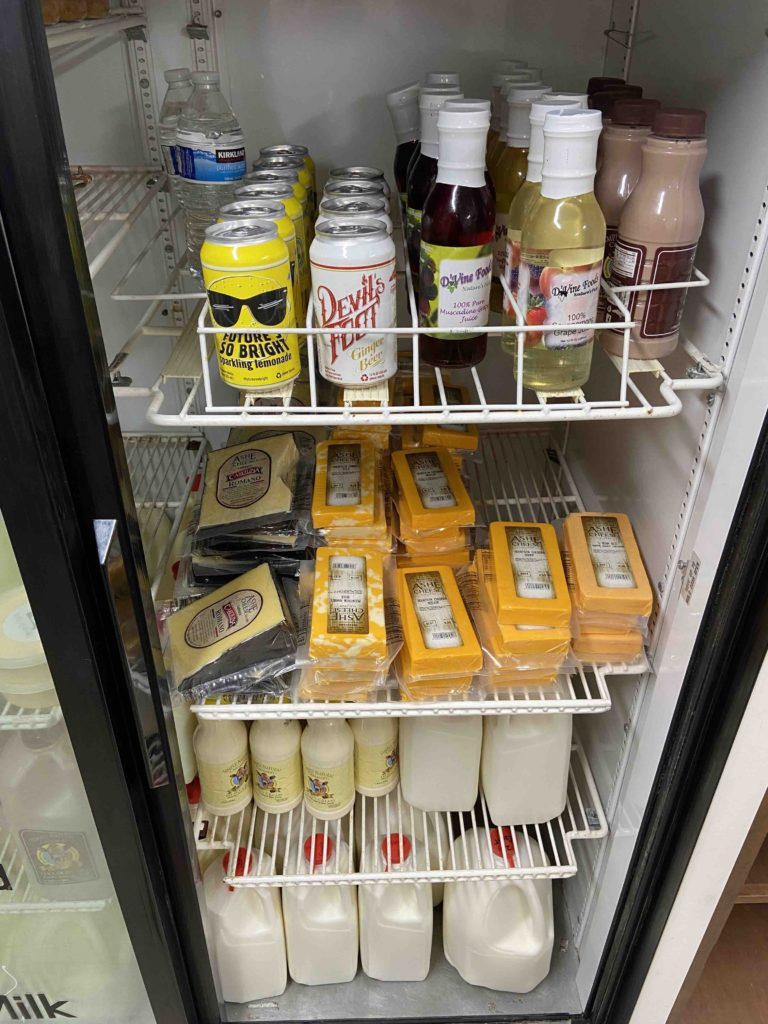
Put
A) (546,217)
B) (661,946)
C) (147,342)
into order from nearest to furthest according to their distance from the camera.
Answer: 1. (546,217)
2. (661,946)
3. (147,342)

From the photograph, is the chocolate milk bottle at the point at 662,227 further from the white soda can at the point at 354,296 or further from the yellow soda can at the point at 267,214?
the yellow soda can at the point at 267,214

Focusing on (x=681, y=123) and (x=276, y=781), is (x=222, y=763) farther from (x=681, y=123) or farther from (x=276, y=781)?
(x=681, y=123)

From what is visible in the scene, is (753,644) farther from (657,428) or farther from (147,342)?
(147,342)

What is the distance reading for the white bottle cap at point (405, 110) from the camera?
3.69 feet

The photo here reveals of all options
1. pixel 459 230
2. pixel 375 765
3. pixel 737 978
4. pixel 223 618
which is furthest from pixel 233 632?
pixel 737 978

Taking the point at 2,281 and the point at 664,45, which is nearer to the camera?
the point at 2,281

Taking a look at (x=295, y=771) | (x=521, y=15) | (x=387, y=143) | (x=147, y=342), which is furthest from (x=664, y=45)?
(x=295, y=771)

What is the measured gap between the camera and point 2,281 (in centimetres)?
63

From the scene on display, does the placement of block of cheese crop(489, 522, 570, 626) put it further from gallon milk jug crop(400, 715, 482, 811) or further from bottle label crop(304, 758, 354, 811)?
bottle label crop(304, 758, 354, 811)

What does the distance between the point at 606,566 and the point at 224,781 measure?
0.66 m

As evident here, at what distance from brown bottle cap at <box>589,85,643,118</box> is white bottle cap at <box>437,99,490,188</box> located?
22 cm

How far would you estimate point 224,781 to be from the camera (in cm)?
120

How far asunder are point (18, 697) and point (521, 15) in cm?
120

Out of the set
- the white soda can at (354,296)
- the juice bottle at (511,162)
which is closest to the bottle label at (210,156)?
the white soda can at (354,296)
